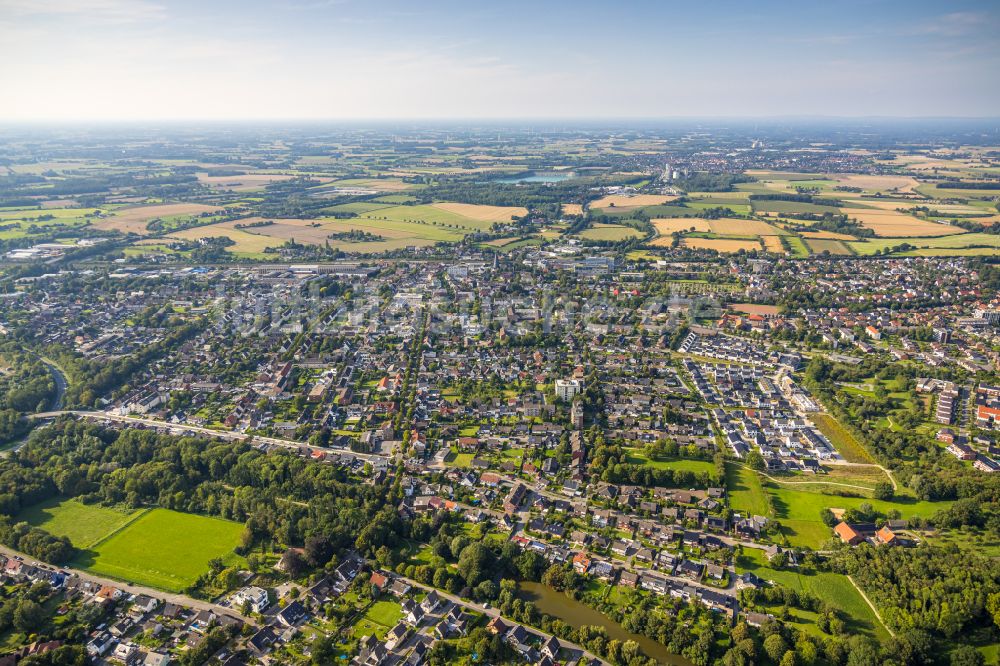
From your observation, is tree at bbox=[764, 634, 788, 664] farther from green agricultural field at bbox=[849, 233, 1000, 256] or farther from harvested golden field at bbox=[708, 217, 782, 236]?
harvested golden field at bbox=[708, 217, 782, 236]

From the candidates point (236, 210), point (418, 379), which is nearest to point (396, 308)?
point (418, 379)

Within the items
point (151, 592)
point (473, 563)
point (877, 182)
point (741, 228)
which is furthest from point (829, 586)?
point (877, 182)

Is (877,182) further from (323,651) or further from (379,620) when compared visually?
(323,651)

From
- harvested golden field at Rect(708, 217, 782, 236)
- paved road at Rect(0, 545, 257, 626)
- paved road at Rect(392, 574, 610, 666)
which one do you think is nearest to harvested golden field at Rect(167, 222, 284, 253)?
paved road at Rect(0, 545, 257, 626)

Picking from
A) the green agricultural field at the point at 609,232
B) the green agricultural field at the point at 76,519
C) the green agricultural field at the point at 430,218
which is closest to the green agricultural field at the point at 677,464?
the green agricultural field at the point at 76,519

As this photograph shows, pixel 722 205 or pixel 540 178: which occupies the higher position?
pixel 540 178

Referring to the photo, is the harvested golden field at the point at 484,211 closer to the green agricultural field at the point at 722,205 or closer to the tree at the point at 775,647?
the green agricultural field at the point at 722,205
